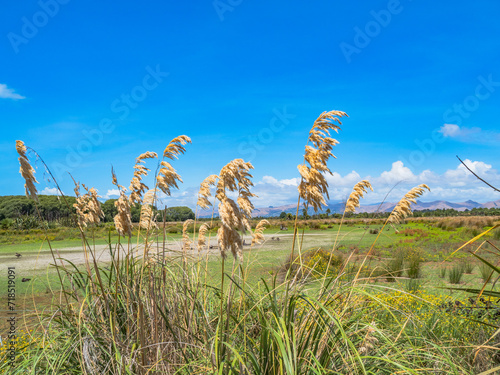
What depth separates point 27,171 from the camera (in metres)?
2.98

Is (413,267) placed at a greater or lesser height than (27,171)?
lesser

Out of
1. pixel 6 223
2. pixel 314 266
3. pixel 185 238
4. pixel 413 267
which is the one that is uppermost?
pixel 6 223

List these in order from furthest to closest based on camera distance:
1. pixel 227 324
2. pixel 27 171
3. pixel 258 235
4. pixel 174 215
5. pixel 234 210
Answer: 1. pixel 174 215
2. pixel 258 235
3. pixel 27 171
4. pixel 227 324
5. pixel 234 210

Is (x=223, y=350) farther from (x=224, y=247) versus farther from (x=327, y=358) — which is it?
(x=224, y=247)

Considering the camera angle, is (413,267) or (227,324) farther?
(413,267)

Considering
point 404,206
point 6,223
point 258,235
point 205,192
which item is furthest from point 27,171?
point 6,223

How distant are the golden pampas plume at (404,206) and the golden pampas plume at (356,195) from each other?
0.32m

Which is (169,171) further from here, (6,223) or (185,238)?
(6,223)

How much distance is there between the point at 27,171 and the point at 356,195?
2939 millimetres

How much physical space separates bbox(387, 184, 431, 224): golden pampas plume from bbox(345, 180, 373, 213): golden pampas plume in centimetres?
32

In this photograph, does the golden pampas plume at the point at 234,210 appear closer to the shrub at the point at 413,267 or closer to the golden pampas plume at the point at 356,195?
the golden pampas plume at the point at 356,195

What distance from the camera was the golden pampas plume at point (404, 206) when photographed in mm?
3405

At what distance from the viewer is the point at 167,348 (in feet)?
10.3

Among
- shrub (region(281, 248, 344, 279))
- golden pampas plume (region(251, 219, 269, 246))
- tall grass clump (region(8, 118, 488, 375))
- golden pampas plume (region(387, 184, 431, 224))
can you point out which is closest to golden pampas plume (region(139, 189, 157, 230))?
tall grass clump (region(8, 118, 488, 375))
